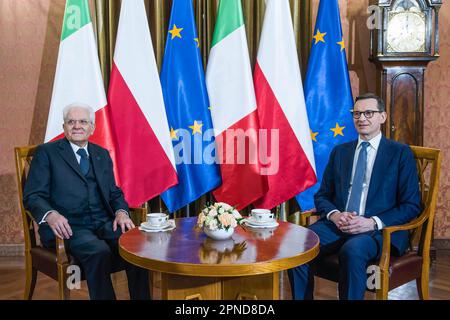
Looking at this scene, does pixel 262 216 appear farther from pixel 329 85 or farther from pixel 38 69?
pixel 38 69

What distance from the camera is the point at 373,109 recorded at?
7.91 ft

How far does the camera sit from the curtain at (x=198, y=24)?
3.41 meters

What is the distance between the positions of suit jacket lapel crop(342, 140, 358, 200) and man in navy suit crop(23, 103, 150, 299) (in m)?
1.09

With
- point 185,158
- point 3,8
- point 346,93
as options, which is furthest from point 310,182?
point 3,8

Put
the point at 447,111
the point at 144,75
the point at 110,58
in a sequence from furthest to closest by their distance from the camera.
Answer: the point at 447,111 < the point at 110,58 < the point at 144,75

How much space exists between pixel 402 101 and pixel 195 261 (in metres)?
2.19

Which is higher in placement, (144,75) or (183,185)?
(144,75)

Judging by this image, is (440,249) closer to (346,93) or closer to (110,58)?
(346,93)

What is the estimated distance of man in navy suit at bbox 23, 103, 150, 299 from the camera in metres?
Answer: 2.24

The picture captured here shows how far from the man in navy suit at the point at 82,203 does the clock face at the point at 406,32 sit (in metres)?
2.05

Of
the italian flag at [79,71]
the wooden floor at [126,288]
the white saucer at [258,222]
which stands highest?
the italian flag at [79,71]

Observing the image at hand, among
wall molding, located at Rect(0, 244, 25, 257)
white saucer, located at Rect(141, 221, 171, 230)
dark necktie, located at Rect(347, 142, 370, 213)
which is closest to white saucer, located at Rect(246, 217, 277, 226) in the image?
white saucer, located at Rect(141, 221, 171, 230)

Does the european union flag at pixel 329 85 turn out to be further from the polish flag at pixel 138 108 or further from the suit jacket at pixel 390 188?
the polish flag at pixel 138 108

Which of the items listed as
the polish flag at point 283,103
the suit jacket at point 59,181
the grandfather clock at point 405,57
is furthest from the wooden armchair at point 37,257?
the grandfather clock at point 405,57
